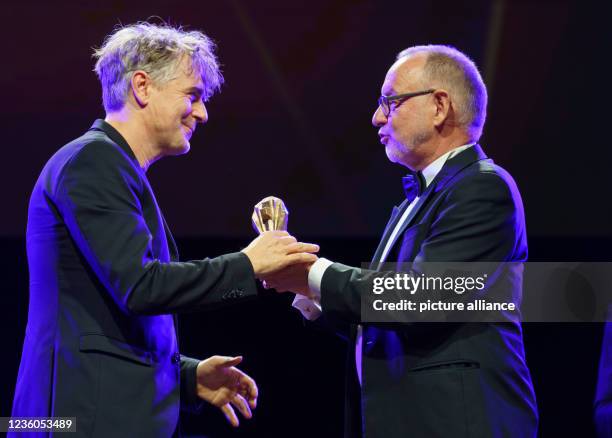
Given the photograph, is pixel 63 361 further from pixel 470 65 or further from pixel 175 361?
pixel 470 65

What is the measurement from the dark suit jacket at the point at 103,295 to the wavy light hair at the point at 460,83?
94cm

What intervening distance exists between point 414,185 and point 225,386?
0.87m

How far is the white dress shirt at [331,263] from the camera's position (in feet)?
7.00

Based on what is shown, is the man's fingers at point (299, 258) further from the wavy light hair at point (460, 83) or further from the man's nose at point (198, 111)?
the wavy light hair at point (460, 83)

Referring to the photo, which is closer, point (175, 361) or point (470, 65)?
point (175, 361)

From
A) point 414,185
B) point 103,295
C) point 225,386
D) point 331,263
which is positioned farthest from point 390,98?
point 103,295

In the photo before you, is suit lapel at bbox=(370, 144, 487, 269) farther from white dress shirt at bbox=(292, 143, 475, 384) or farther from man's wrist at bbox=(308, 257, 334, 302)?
man's wrist at bbox=(308, 257, 334, 302)

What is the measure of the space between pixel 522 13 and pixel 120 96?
2.35 m

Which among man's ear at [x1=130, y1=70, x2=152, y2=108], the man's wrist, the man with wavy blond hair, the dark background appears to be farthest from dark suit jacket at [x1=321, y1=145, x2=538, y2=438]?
the dark background

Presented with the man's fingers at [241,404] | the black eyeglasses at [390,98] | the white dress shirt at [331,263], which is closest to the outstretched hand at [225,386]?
the man's fingers at [241,404]

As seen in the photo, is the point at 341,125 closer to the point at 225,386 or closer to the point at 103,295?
the point at 225,386

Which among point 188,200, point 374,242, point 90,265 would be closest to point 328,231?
point 374,242

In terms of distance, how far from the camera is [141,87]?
2004mm

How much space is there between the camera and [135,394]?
5.70 feet
